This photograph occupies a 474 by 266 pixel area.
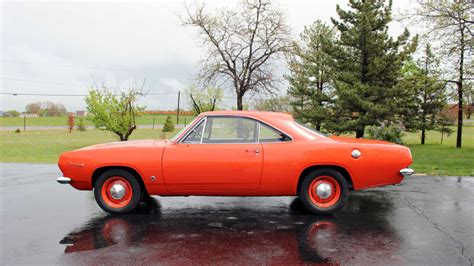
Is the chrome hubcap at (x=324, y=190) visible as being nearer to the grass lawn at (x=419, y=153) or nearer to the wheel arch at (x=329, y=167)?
the wheel arch at (x=329, y=167)

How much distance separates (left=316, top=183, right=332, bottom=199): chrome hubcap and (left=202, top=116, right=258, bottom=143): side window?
119 centimetres

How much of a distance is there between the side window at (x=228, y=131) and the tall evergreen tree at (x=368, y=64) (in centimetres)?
1462

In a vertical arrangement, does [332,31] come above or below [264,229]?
above

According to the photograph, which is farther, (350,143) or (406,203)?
(406,203)

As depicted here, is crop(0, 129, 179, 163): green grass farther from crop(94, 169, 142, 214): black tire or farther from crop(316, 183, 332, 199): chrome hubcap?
crop(316, 183, 332, 199): chrome hubcap

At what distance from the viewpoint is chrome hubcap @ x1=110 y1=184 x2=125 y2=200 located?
5441 millimetres

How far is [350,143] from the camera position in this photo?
17.5 feet

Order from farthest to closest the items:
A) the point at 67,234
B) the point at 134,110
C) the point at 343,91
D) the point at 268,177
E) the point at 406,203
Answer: the point at 134,110, the point at 343,91, the point at 406,203, the point at 268,177, the point at 67,234

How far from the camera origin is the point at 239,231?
4.60 m

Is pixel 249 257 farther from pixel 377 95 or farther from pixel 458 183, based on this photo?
pixel 377 95

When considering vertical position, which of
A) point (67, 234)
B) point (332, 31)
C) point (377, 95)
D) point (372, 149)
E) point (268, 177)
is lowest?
point (67, 234)

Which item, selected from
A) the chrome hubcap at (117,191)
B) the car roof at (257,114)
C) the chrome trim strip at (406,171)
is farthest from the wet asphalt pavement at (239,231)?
the car roof at (257,114)

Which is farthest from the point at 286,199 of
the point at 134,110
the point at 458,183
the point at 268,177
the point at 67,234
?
the point at 134,110

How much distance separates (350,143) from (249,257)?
2525mm
